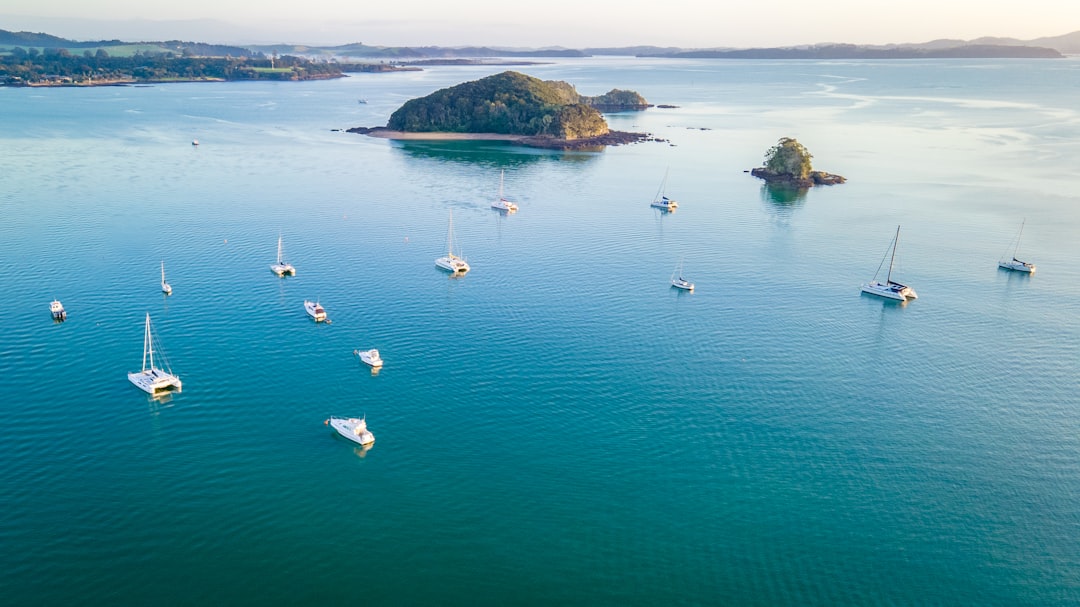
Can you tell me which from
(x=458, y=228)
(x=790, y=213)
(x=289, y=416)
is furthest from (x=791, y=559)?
(x=790, y=213)

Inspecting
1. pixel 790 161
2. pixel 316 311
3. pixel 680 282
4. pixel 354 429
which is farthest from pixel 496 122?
pixel 354 429

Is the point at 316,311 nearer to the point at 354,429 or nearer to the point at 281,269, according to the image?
the point at 281,269

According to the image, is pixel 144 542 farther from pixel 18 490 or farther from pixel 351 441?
pixel 351 441

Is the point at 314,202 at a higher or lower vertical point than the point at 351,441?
higher

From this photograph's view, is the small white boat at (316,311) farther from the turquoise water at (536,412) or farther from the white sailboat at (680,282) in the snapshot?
the white sailboat at (680,282)

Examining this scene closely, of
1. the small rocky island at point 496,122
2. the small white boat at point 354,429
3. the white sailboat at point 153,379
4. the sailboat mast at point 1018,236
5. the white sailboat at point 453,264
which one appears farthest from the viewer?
the small rocky island at point 496,122

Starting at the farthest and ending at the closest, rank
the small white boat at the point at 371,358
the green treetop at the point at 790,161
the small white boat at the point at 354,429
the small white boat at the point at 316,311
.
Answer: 1. the green treetop at the point at 790,161
2. the small white boat at the point at 316,311
3. the small white boat at the point at 371,358
4. the small white boat at the point at 354,429

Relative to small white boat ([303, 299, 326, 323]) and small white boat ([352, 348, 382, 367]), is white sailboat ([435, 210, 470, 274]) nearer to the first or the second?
small white boat ([303, 299, 326, 323])

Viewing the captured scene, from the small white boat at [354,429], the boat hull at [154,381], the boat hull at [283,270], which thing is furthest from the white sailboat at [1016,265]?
the boat hull at [154,381]
